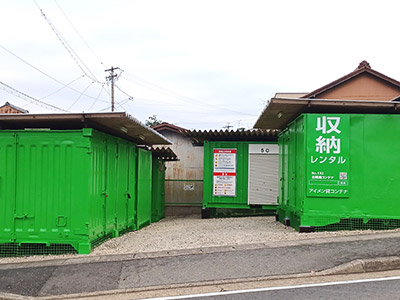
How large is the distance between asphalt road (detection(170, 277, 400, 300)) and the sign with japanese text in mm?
9522

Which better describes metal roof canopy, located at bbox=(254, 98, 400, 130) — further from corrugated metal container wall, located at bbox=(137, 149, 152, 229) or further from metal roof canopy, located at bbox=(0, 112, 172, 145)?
corrugated metal container wall, located at bbox=(137, 149, 152, 229)

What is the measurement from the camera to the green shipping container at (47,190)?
8.31 m

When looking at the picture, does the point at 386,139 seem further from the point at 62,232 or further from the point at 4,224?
the point at 4,224

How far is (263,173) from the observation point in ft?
51.2

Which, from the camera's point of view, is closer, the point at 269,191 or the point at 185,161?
the point at 269,191

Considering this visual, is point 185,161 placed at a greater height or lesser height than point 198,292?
greater

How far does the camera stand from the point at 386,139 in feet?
30.9

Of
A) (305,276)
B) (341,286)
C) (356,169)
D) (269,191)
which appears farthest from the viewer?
(269,191)

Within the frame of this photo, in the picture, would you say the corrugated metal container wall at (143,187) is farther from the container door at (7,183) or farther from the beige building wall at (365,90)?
the beige building wall at (365,90)

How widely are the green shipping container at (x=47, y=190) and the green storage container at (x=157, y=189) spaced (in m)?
7.58

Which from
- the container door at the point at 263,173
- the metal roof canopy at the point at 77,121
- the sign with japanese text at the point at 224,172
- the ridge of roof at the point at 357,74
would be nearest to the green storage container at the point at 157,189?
the sign with japanese text at the point at 224,172

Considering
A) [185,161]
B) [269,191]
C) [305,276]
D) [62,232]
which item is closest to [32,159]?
[62,232]

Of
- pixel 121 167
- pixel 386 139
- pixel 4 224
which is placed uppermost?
pixel 386 139

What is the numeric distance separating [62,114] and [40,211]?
199cm
